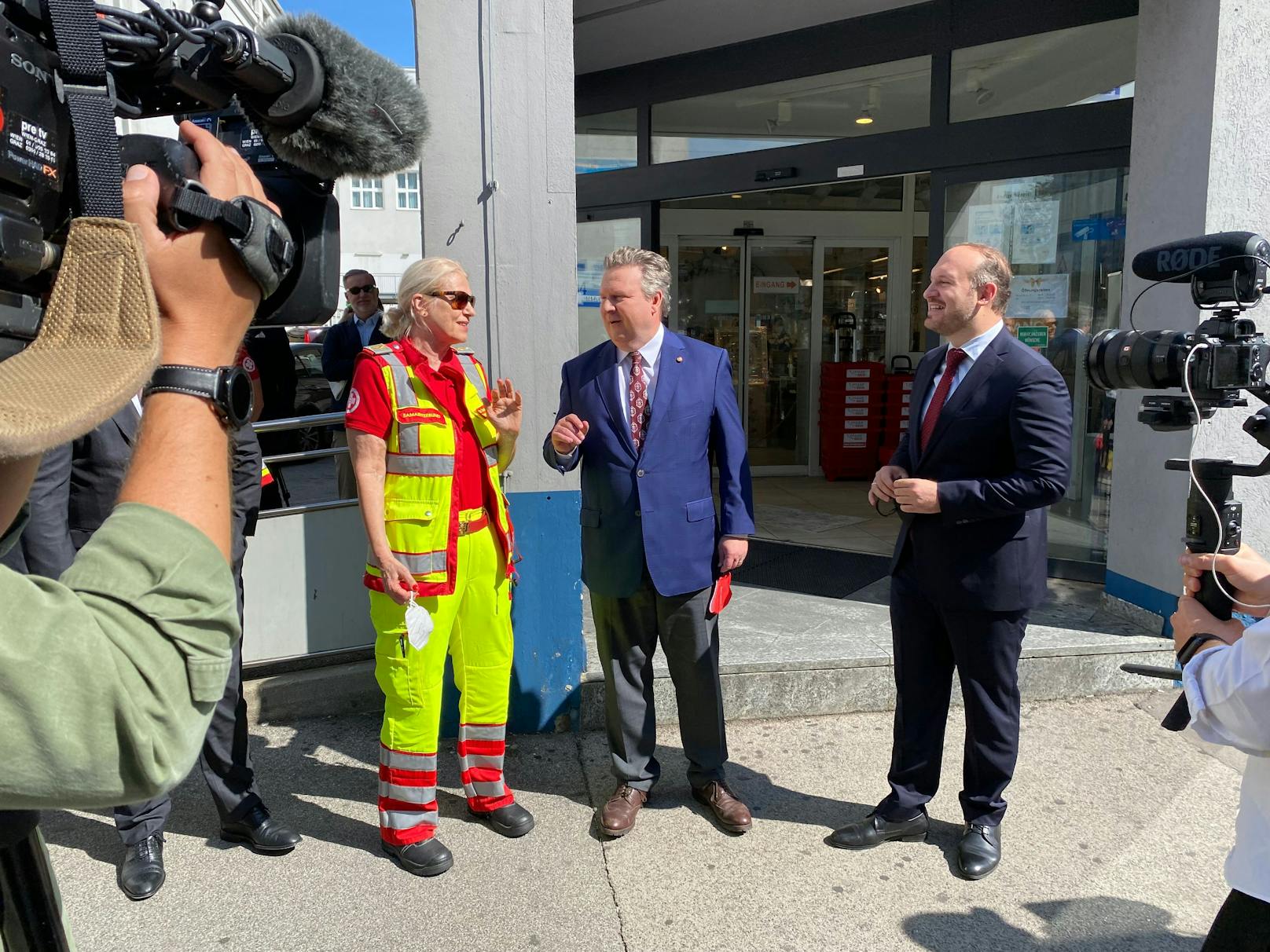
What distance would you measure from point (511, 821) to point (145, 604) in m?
2.90

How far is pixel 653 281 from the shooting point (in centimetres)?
352

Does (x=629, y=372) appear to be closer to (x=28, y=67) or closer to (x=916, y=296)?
(x=28, y=67)

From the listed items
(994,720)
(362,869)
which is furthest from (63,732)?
(994,720)

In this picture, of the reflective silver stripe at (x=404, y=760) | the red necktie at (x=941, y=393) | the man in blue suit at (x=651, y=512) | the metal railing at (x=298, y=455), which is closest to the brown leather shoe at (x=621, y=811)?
the man in blue suit at (x=651, y=512)

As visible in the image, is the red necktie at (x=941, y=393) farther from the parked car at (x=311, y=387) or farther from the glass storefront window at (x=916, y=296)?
the parked car at (x=311, y=387)

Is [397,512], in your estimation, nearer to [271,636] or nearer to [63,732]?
[271,636]

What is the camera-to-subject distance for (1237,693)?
1.68 m

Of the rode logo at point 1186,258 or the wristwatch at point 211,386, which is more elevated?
the rode logo at point 1186,258

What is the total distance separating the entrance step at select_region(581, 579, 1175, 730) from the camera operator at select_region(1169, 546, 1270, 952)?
7.97 ft

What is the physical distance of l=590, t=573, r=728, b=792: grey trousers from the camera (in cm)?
357

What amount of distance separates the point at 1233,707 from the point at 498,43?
3.59 meters

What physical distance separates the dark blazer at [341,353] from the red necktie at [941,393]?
4.11 metres

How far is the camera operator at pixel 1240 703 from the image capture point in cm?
167

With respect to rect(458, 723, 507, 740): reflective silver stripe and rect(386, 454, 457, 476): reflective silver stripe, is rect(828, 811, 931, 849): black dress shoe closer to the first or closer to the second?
rect(458, 723, 507, 740): reflective silver stripe
